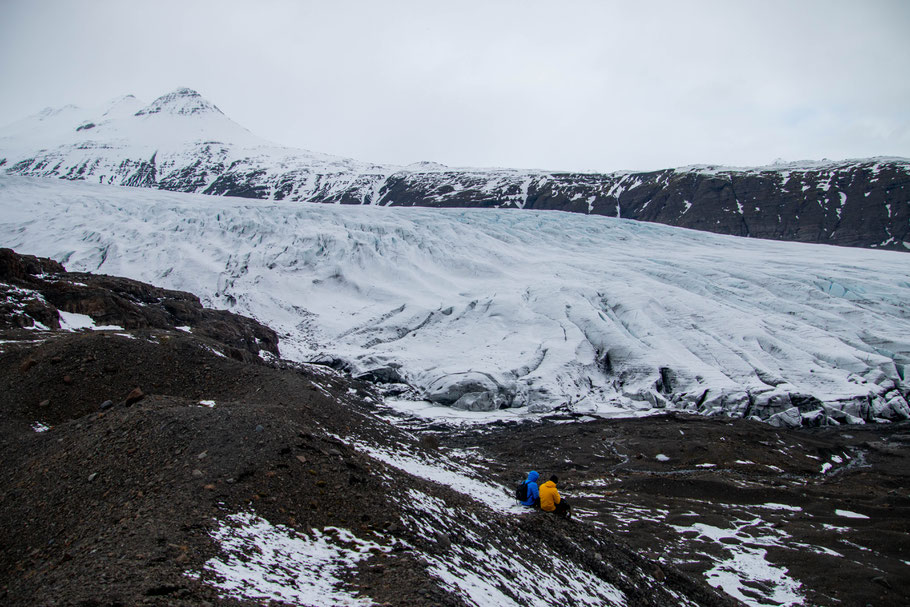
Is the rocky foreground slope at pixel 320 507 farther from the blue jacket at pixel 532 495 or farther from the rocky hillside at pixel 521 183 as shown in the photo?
the rocky hillside at pixel 521 183

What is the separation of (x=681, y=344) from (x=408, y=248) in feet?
83.9

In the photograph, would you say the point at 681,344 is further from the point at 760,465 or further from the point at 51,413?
the point at 51,413

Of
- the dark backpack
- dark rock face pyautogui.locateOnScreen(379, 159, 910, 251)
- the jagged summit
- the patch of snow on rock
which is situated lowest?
the dark backpack

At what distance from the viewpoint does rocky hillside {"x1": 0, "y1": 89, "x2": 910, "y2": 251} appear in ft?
238

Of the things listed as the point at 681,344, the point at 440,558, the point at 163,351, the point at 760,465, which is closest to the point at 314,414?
the point at 163,351

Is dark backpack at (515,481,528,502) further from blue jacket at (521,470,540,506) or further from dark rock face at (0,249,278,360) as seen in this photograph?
dark rock face at (0,249,278,360)

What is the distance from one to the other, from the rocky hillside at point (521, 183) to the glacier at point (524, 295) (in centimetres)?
2200

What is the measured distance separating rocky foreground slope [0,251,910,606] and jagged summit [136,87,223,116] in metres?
120

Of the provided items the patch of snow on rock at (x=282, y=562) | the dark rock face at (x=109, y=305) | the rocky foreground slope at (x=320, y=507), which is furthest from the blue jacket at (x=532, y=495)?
the dark rock face at (x=109, y=305)

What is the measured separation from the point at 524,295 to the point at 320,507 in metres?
33.1

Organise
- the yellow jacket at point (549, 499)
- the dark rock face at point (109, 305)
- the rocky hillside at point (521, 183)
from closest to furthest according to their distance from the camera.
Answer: the yellow jacket at point (549, 499)
the dark rock face at point (109, 305)
the rocky hillside at point (521, 183)

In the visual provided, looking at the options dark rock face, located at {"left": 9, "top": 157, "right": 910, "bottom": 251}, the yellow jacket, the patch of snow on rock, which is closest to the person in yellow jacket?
the yellow jacket

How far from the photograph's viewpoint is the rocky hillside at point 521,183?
238ft

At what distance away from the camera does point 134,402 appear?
34.4 feet
